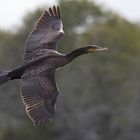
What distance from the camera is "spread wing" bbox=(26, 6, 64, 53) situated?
19.3 metres

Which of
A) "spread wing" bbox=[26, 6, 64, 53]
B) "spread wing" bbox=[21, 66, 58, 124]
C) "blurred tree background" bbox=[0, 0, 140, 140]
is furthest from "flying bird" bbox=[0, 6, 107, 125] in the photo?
"blurred tree background" bbox=[0, 0, 140, 140]

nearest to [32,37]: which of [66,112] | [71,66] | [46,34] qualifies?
[46,34]

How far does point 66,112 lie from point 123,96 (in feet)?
19.6

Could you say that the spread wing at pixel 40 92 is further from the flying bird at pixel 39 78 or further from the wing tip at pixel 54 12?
the wing tip at pixel 54 12

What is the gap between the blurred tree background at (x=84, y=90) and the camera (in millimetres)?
48562

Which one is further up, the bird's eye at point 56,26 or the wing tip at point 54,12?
the wing tip at point 54,12

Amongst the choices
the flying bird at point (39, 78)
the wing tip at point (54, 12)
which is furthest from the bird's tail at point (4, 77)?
the wing tip at point (54, 12)

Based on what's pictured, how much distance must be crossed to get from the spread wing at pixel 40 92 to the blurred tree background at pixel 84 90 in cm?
2846

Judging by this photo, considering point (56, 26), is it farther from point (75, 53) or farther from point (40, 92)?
point (40, 92)

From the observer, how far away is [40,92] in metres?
18.0

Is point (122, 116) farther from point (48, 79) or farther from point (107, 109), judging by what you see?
point (48, 79)

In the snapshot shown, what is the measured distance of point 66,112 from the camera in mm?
48469

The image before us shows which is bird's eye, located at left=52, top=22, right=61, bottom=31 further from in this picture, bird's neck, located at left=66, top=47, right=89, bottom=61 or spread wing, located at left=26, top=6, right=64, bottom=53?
bird's neck, located at left=66, top=47, right=89, bottom=61

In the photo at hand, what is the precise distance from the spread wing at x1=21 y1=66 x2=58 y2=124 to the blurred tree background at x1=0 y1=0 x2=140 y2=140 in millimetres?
28458
